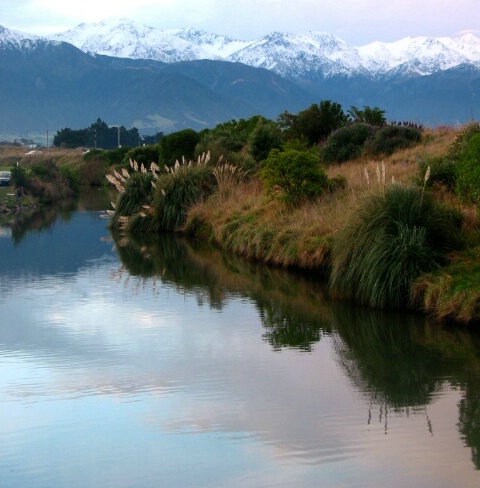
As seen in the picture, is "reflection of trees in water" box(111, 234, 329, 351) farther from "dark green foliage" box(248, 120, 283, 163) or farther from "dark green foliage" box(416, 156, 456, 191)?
"dark green foliage" box(248, 120, 283, 163)

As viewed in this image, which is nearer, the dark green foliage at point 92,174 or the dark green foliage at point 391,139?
the dark green foliage at point 391,139

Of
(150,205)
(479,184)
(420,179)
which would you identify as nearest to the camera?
(479,184)

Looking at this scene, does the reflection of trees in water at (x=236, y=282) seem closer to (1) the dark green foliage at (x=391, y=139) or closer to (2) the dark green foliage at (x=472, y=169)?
(2) the dark green foliage at (x=472, y=169)

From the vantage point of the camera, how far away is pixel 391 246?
17.1 metres

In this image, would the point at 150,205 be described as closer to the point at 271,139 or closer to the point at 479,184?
the point at 271,139

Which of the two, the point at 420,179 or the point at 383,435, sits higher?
the point at 420,179

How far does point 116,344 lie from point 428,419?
18.2 ft

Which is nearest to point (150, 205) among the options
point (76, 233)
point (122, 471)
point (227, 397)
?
point (76, 233)

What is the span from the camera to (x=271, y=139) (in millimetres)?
38375

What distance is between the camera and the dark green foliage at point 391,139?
108 feet

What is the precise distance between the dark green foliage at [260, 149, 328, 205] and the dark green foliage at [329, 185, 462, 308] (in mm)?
6777

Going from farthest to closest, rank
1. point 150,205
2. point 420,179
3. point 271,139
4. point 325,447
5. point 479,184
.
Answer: point 271,139, point 150,205, point 420,179, point 479,184, point 325,447

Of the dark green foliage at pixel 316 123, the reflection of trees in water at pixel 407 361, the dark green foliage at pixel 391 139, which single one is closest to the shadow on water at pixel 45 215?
the dark green foliage at pixel 316 123

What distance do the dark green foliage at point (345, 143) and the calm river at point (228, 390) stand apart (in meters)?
12.9
